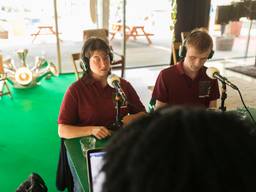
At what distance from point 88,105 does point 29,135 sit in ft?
5.24

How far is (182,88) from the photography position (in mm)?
2301

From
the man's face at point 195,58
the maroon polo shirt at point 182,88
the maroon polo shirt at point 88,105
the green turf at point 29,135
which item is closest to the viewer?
the maroon polo shirt at point 88,105

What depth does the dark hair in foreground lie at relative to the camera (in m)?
0.41

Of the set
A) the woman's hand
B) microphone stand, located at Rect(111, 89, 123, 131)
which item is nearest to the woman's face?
microphone stand, located at Rect(111, 89, 123, 131)

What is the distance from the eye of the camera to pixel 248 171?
0.42m

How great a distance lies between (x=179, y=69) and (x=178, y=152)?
1.95 meters

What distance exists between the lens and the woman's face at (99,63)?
6.41 feet

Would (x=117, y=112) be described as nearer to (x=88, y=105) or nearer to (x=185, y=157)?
(x=88, y=105)

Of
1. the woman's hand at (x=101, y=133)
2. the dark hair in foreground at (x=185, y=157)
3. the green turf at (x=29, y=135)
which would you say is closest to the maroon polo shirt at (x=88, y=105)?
the woman's hand at (x=101, y=133)

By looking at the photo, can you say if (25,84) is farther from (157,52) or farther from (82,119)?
(157,52)

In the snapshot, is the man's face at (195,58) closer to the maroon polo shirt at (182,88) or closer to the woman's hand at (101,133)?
the maroon polo shirt at (182,88)

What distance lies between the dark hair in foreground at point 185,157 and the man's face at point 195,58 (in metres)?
1.77

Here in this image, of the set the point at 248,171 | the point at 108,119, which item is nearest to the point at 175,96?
the point at 108,119

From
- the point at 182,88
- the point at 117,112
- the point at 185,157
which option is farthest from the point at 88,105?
the point at 185,157
